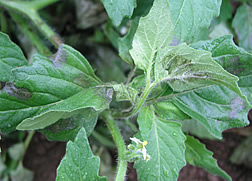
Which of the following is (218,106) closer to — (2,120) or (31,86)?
(31,86)

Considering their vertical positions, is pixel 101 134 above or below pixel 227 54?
below

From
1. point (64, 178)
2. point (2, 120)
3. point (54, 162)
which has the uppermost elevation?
point (2, 120)

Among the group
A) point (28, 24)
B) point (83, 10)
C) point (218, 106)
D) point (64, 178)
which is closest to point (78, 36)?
point (83, 10)

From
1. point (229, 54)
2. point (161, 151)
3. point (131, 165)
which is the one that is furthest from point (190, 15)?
point (131, 165)

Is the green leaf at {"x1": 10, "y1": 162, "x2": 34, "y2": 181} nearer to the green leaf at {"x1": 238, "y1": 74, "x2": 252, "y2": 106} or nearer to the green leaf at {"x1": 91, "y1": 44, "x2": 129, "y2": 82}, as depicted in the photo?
the green leaf at {"x1": 91, "y1": 44, "x2": 129, "y2": 82}

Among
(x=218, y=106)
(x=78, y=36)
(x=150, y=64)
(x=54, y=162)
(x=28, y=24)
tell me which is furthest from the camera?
(x=78, y=36)

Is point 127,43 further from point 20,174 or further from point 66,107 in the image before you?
point 20,174

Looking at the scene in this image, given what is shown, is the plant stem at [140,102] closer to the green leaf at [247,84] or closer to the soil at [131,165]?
the green leaf at [247,84]
